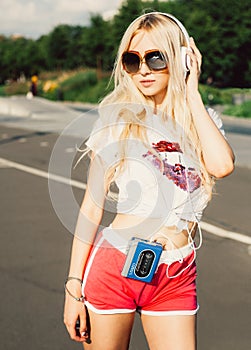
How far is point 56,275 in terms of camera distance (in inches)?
222

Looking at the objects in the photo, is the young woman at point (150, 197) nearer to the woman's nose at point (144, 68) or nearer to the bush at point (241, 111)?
the woman's nose at point (144, 68)

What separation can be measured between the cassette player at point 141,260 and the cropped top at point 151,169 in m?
0.12

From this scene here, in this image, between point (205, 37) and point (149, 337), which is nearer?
point (149, 337)

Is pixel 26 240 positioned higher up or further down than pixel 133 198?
further down

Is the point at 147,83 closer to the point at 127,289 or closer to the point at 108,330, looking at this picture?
the point at 127,289

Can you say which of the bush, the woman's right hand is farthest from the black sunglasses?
the bush

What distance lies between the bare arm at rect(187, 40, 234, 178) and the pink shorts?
16.9 inches

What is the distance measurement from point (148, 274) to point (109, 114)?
664 millimetres

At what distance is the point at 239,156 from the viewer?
13.4m

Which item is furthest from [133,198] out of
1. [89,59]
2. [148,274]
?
[89,59]

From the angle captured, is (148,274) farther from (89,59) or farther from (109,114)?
(89,59)

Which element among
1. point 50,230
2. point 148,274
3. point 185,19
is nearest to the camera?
point 148,274

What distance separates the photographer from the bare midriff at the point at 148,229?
2.36m

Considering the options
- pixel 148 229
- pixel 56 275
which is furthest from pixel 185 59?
pixel 56 275
